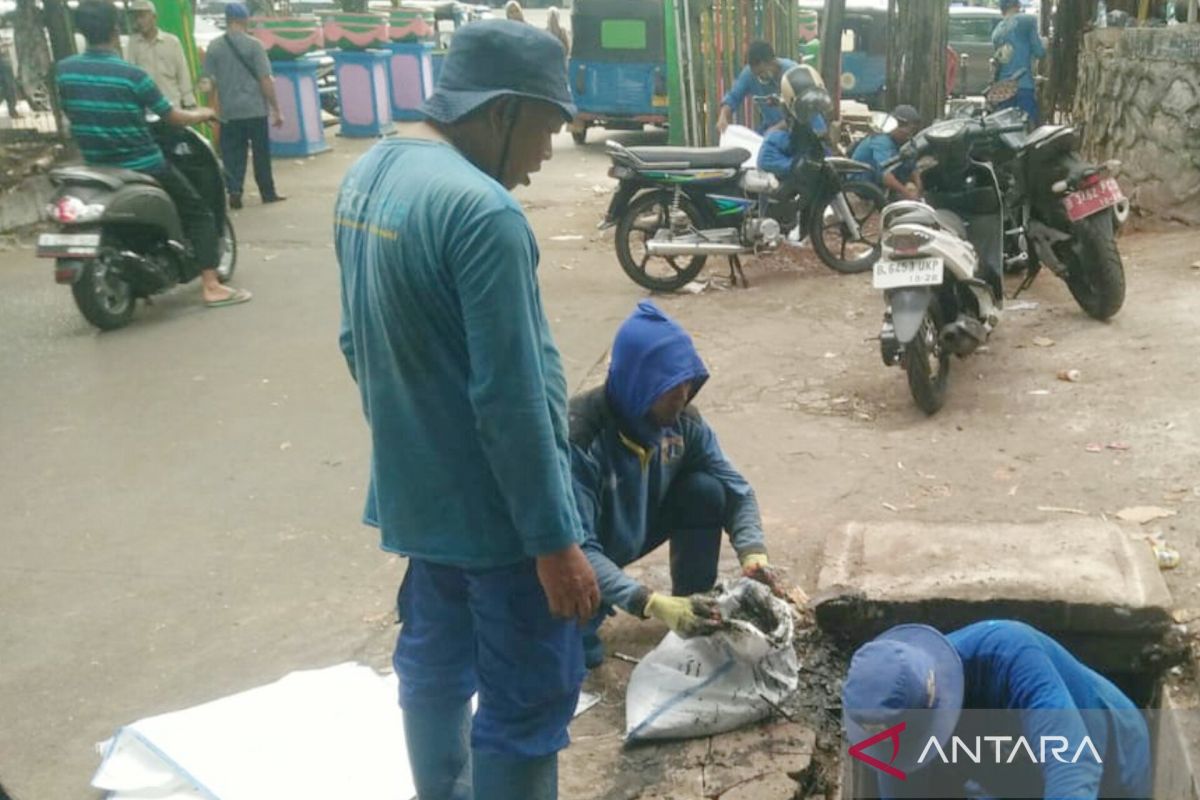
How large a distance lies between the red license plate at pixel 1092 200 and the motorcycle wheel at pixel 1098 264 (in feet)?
0.14

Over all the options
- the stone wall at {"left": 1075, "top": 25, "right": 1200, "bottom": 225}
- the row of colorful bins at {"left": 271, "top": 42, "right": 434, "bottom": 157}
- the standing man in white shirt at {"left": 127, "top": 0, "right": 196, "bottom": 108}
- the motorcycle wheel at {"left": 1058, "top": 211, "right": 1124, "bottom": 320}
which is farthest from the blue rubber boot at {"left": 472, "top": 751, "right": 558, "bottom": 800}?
A: the row of colorful bins at {"left": 271, "top": 42, "right": 434, "bottom": 157}

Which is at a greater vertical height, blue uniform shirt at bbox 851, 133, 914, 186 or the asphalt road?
blue uniform shirt at bbox 851, 133, 914, 186

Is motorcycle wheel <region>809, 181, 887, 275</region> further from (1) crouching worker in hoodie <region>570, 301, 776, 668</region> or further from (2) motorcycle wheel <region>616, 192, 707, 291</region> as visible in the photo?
(1) crouching worker in hoodie <region>570, 301, 776, 668</region>

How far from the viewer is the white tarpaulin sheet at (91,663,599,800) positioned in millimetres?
3025

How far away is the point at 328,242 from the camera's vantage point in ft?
32.1

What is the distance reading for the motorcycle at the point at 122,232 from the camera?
22.2ft

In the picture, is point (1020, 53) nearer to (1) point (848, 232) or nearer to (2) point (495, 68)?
(1) point (848, 232)

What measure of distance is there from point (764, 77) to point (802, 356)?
11.8 ft

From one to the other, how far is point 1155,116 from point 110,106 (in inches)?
261

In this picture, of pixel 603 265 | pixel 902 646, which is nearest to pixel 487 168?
pixel 902 646

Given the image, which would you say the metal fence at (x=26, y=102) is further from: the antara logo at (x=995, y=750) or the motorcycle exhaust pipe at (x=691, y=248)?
the antara logo at (x=995, y=750)

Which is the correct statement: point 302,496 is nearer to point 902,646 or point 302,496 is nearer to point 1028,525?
point 1028,525

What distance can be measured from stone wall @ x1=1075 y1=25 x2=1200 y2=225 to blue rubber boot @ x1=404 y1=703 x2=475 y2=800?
24.0 ft

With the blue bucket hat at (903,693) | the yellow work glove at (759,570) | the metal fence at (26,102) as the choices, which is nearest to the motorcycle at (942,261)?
the yellow work glove at (759,570)
